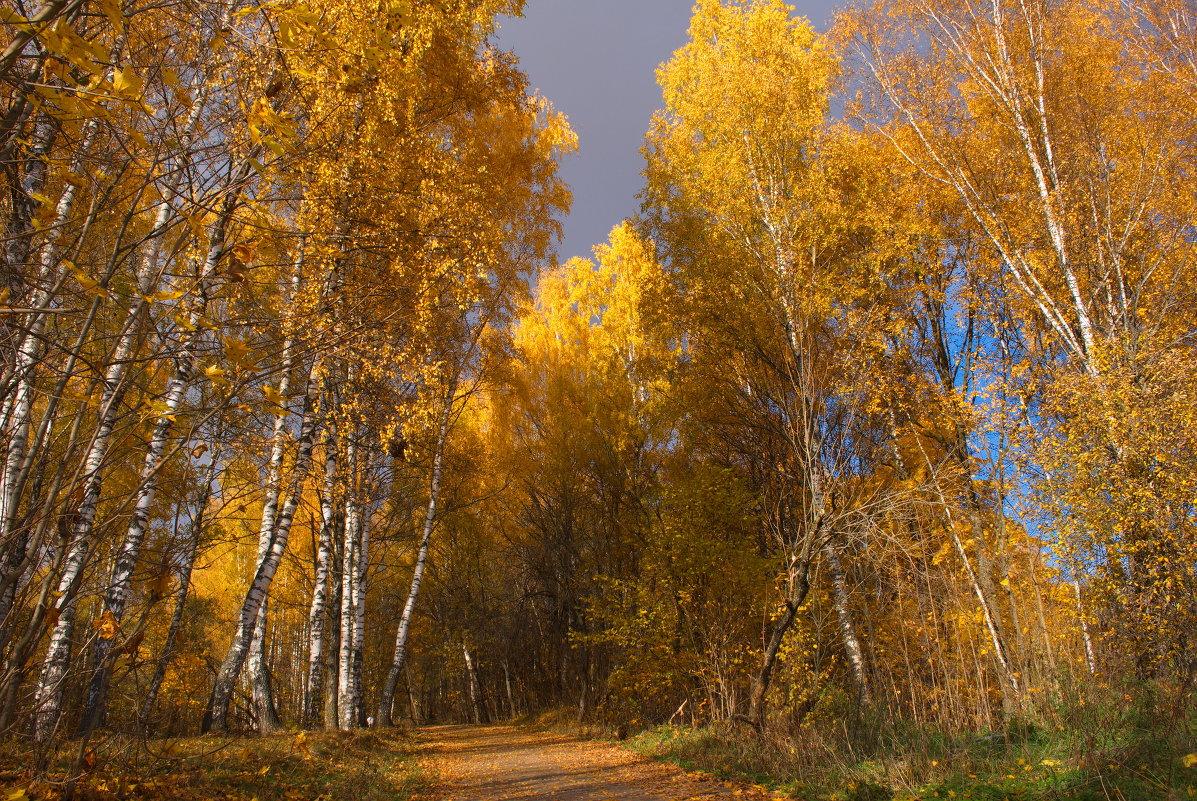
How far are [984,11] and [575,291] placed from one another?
10.2 m

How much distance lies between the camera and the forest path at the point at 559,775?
234 inches

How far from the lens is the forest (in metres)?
4.65

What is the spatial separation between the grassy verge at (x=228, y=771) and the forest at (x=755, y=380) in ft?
0.66

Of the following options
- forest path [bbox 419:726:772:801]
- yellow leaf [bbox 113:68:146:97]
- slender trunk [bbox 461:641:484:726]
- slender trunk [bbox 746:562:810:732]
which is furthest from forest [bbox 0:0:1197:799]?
slender trunk [bbox 461:641:484:726]

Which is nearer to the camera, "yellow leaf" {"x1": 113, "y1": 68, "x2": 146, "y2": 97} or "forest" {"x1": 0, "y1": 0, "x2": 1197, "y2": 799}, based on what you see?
"yellow leaf" {"x1": 113, "y1": 68, "x2": 146, "y2": 97}

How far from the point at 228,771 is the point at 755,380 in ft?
30.3

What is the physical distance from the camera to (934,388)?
33.7 feet

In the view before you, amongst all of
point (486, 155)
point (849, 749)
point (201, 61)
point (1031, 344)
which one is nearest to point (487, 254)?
point (486, 155)

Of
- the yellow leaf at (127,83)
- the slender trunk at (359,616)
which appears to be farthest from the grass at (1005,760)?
the slender trunk at (359,616)

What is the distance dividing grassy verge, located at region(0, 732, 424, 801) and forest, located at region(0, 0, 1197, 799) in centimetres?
20

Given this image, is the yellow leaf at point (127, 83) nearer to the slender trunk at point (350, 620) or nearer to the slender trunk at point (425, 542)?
the slender trunk at point (350, 620)

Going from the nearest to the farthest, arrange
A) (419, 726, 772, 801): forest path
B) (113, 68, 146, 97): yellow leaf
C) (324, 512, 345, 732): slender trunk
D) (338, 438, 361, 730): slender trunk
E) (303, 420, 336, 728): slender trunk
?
(113, 68, 146, 97): yellow leaf
(419, 726, 772, 801): forest path
(303, 420, 336, 728): slender trunk
(324, 512, 345, 732): slender trunk
(338, 438, 361, 730): slender trunk

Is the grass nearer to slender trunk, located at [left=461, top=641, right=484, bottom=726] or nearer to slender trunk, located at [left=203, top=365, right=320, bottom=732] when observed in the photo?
slender trunk, located at [left=203, top=365, right=320, bottom=732]

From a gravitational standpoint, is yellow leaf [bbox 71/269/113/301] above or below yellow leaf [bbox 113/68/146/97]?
below
